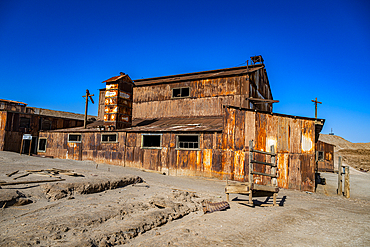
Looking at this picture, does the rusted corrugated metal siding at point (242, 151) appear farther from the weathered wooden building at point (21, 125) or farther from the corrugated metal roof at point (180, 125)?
the weathered wooden building at point (21, 125)

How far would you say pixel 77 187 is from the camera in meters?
7.92

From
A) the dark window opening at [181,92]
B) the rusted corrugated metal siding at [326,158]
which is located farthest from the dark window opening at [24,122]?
the rusted corrugated metal siding at [326,158]

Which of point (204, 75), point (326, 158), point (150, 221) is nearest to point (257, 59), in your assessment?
point (204, 75)

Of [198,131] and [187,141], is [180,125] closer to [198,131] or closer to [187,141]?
[187,141]

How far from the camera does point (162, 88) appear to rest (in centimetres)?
2289

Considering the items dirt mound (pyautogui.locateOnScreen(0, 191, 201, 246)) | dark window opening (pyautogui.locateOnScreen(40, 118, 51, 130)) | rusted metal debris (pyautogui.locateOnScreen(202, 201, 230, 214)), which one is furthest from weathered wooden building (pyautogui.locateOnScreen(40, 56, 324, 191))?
dirt mound (pyautogui.locateOnScreen(0, 191, 201, 246))

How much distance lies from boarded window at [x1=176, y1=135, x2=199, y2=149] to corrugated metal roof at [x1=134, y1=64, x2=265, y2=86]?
7475 millimetres

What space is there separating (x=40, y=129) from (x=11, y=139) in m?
2.55

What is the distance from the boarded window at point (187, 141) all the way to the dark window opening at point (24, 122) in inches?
628

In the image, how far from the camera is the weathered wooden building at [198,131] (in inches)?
501

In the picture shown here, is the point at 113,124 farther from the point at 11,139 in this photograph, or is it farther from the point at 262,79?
the point at 262,79

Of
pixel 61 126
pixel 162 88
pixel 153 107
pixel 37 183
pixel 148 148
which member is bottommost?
pixel 37 183

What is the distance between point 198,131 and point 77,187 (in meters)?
8.25

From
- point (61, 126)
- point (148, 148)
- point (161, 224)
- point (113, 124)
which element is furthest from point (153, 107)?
point (161, 224)
